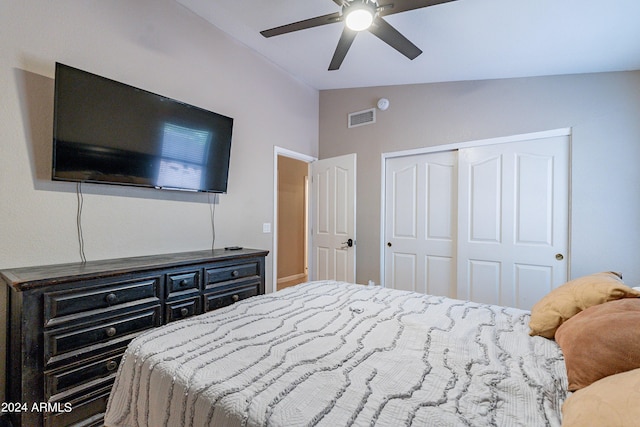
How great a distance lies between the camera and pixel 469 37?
231cm

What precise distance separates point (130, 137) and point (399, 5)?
6.49 ft

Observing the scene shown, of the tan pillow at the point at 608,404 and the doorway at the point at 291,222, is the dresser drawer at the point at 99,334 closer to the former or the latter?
the tan pillow at the point at 608,404

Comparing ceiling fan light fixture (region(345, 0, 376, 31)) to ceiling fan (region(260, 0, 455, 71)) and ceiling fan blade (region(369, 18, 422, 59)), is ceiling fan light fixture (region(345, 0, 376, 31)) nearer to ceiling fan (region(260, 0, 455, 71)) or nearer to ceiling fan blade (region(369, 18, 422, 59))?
ceiling fan (region(260, 0, 455, 71))

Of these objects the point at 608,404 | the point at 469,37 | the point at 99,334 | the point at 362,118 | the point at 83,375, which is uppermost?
the point at 469,37

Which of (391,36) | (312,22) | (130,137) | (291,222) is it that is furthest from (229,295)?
(291,222)

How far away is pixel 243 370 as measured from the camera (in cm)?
95

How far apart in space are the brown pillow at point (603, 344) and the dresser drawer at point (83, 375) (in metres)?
2.17

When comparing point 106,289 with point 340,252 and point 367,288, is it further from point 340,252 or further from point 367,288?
point 340,252

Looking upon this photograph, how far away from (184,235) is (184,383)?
1852mm

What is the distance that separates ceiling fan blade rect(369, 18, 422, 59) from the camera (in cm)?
185

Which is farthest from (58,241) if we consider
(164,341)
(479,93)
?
(479,93)

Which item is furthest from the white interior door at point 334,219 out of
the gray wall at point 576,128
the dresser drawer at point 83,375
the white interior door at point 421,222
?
the dresser drawer at point 83,375

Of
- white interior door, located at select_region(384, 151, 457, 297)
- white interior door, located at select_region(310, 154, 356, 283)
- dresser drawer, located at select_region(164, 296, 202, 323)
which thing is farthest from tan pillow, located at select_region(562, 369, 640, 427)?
white interior door, located at select_region(310, 154, 356, 283)

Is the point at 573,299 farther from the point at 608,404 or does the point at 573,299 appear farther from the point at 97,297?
the point at 97,297
